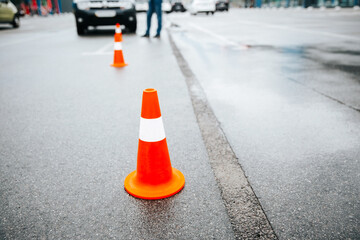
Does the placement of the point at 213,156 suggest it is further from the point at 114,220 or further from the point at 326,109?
the point at 326,109

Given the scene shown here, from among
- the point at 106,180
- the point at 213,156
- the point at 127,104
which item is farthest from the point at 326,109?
the point at 106,180

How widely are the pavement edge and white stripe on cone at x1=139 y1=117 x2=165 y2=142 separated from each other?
20.1 inches

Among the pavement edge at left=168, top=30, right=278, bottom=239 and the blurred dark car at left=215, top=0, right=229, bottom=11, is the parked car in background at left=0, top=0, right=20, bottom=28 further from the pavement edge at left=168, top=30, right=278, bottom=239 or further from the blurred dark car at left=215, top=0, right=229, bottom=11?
the blurred dark car at left=215, top=0, right=229, bottom=11

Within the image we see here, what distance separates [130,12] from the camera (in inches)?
462

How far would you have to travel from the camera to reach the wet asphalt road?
5.69 feet

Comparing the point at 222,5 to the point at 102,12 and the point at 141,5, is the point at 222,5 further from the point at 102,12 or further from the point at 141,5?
the point at 102,12

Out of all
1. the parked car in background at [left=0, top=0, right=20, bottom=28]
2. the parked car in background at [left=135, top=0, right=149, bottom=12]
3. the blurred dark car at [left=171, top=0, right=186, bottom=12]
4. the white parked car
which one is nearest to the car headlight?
the parked car in background at [left=0, top=0, right=20, bottom=28]

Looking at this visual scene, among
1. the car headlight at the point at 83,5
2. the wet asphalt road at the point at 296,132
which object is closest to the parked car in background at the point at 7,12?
the car headlight at the point at 83,5

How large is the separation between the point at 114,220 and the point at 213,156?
38.8 inches

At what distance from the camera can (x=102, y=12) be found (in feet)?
37.1

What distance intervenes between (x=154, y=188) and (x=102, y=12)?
1066cm

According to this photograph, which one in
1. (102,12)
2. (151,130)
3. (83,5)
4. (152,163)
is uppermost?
(83,5)

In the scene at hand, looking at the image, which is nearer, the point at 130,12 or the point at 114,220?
the point at 114,220

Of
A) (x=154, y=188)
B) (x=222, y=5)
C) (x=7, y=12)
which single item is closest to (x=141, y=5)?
(x=222, y=5)
